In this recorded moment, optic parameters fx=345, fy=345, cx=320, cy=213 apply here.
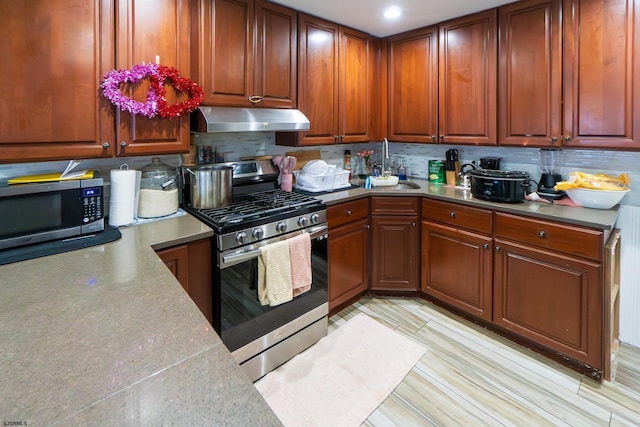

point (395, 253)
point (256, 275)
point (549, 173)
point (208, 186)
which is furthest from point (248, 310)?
point (549, 173)

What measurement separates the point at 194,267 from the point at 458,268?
1946mm

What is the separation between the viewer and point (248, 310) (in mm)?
2021

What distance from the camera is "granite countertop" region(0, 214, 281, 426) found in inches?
24.9

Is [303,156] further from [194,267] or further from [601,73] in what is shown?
[601,73]

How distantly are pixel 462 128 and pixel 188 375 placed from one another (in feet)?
9.28

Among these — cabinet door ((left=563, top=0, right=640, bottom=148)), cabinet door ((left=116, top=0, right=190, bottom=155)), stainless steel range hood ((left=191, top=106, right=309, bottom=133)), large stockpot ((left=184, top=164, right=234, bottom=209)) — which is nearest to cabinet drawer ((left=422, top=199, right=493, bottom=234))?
cabinet door ((left=563, top=0, right=640, bottom=148))

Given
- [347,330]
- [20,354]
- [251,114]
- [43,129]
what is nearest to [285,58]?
[251,114]

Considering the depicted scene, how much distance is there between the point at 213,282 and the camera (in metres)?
1.93

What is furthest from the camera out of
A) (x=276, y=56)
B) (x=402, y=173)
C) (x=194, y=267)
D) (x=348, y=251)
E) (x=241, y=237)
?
(x=402, y=173)

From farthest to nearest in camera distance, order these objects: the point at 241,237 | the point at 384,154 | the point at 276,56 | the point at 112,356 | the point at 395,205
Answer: the point at 384,154 → the point at 395,205 → the point at 276,56 → the point at 241,237 → the point at 112,356

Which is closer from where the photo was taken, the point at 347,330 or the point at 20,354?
the point at 20,354

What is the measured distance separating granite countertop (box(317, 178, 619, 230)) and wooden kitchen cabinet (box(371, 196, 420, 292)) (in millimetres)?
111

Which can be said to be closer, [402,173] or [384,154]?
[402,173]

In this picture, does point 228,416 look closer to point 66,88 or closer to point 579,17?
point 66,88
